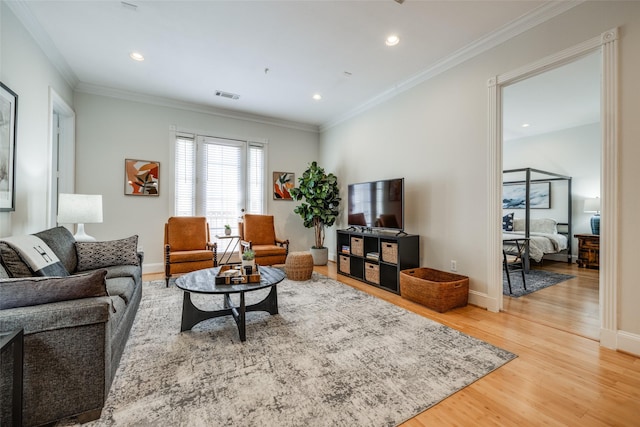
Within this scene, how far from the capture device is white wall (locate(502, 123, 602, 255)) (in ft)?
17.8

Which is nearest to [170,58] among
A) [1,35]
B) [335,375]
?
[1,35]

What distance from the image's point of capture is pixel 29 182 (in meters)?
2.74

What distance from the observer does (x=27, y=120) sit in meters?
2.68

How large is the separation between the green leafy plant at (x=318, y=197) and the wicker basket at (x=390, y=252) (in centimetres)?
169

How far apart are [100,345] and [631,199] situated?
141 inches

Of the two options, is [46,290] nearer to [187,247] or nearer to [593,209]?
[187,247]

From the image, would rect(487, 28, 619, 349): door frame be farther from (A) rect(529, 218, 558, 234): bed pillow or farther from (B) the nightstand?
(A) rect(529, 218, 558, 234): bed pillow

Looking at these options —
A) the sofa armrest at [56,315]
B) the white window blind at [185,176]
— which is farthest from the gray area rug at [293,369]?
the white window blind at [185,176]

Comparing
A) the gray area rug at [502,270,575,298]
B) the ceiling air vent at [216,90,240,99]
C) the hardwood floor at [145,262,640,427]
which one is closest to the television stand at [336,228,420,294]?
the hardwood floor at [145,262,640,427]

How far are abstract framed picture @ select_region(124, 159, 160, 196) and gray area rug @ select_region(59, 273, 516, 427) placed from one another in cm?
236

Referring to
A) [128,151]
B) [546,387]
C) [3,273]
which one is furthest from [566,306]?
[128,151]

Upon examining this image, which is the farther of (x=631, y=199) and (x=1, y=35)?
(x=1, y=35)

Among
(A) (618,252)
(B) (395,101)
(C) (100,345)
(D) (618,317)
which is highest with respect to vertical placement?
(B) (395,101)

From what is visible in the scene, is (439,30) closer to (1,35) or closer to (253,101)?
(253,101)
